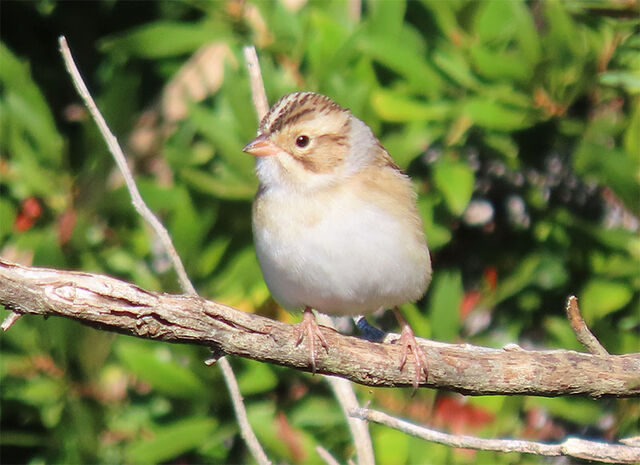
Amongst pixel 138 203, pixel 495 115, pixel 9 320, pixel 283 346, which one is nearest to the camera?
pixel 9 320

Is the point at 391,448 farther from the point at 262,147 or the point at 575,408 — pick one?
the point at 262,147

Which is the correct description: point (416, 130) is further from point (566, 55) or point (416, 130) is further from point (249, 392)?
point (249, 392)

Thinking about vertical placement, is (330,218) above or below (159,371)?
above

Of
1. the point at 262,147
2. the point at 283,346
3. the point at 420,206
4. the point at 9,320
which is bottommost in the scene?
the point at 9,320

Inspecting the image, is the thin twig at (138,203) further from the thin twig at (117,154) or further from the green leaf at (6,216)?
the green leaf at (6,216)

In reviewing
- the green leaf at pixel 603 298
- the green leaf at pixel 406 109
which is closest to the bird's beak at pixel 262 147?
the green leaf at pixel 406 109

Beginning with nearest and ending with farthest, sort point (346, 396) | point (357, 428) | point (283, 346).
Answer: point (283, 346)
point (357, 428)
point (346, 396)

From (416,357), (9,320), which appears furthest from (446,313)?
(9,320)
